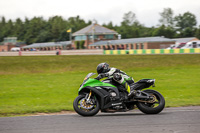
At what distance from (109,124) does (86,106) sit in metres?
1.34

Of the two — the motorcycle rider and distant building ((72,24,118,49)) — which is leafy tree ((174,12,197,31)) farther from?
the motorcycle rider

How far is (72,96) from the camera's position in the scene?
1409cm

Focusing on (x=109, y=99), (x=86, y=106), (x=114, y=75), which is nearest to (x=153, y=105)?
(x=109, y=99)

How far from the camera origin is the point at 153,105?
29.3 feet

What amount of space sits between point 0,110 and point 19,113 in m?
0.89

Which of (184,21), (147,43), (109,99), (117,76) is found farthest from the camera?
(184,21)

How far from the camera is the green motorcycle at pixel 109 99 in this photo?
344 inches

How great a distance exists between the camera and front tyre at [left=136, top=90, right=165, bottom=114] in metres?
8.80

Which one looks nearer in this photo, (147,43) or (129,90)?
(129,90)

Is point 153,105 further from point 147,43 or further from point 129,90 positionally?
point 147,43

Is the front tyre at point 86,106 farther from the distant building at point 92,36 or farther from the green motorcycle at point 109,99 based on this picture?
the distant building at point 92,36

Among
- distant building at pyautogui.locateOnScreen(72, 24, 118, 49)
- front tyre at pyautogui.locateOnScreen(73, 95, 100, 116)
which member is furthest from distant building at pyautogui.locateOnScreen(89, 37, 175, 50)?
front tyre at pyautogui.locateOnScreen(73, 95, 100, 116)

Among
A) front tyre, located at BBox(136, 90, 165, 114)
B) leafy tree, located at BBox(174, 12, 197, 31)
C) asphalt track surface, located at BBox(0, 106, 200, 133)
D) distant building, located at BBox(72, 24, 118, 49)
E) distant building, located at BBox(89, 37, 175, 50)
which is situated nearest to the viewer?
asphalt track surface, located at BBox(0, 106, 200, 133)

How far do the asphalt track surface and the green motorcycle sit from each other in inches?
8.7
